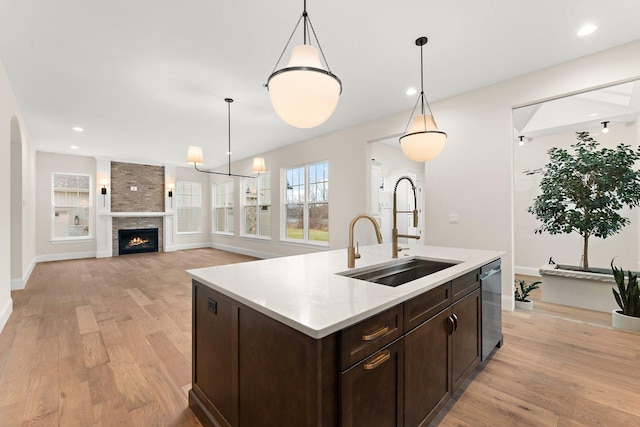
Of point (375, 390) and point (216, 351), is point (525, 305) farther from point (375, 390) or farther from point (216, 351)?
point (216, 351)

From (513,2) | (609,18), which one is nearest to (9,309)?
(513,2)

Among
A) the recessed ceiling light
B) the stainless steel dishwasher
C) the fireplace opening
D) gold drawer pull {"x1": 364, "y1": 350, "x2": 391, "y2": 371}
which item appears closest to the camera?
gold drawer pull {"x1": 364, "y1": 350, "x2": 391, "y2": 371}

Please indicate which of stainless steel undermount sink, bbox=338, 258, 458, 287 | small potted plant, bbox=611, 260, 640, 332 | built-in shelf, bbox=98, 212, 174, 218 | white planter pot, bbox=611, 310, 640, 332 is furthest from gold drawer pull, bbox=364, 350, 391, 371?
built-in shelf, bbox=98, 212, 174, 218

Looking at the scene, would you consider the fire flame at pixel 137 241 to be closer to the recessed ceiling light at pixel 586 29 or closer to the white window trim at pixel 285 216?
the white window trim at pixel 285 216

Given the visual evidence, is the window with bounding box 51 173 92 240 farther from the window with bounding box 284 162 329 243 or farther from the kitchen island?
the kitchen island

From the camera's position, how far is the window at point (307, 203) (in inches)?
238

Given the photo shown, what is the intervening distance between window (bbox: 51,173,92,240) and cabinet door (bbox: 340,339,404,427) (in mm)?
9322

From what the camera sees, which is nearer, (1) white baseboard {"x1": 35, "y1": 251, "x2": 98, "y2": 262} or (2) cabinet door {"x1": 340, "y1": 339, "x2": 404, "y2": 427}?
(2) cabinet door {"x1": 340, "y1": 339, "x2": 404, "y2": 427}

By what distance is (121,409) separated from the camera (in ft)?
5.85

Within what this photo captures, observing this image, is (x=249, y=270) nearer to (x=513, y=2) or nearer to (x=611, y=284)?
(x=513, y=2)

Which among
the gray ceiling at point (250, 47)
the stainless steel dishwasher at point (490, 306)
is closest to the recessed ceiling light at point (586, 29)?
the gray ceiling at point (250, 47)

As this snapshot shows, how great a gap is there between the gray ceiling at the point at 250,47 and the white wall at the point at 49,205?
3.60 metres

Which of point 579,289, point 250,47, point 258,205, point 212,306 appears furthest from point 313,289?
point 258,205

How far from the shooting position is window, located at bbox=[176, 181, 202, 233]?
9.46m
